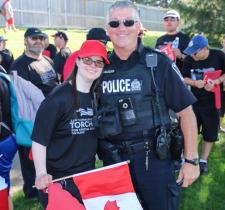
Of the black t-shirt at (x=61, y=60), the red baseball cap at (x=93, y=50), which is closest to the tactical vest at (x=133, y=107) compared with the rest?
the red baseball cap at (x=93, y=50)

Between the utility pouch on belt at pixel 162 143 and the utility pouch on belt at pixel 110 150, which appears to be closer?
the utility pouch on belt at pixel 162 143

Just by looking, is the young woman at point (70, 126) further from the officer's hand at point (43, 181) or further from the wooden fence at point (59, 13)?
the wooden fence at point (59, 13)

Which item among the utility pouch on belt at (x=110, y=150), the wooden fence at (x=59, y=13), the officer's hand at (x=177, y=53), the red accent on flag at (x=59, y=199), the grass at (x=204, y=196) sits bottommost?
the grass at (x=204, y=196)

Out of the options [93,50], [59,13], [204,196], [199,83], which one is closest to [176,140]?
[93,50]

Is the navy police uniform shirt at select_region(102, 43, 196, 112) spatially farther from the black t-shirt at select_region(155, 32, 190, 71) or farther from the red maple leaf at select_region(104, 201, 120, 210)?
the black t-shirt at select_region(155, 32, 190, 71)

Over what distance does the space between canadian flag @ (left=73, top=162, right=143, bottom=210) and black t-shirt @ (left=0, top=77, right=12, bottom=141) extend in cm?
110

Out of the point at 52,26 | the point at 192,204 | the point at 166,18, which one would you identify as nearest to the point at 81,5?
the point at 52,26

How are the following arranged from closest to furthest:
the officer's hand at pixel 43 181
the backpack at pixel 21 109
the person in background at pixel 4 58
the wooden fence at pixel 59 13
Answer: the officer's hand at pixel 43 181, the backpack at pixel 21 109, the person in background at pixel 4 58, the wooden fence at pixel 59 13

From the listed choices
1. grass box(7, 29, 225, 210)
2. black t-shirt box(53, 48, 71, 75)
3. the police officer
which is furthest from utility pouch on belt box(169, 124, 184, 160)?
black t-shirt box(53, 48, 71, 75)

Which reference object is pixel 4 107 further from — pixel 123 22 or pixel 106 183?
pixel 123 22

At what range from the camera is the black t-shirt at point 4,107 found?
3.97 meters

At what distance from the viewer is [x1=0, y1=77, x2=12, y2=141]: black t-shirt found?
3.97 meters

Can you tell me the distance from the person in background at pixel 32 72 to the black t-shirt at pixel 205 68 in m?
1.87

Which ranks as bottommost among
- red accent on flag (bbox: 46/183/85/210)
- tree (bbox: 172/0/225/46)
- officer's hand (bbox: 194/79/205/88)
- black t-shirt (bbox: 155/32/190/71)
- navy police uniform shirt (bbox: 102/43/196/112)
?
red accent on flag (bbox: 46/183/85/210)
